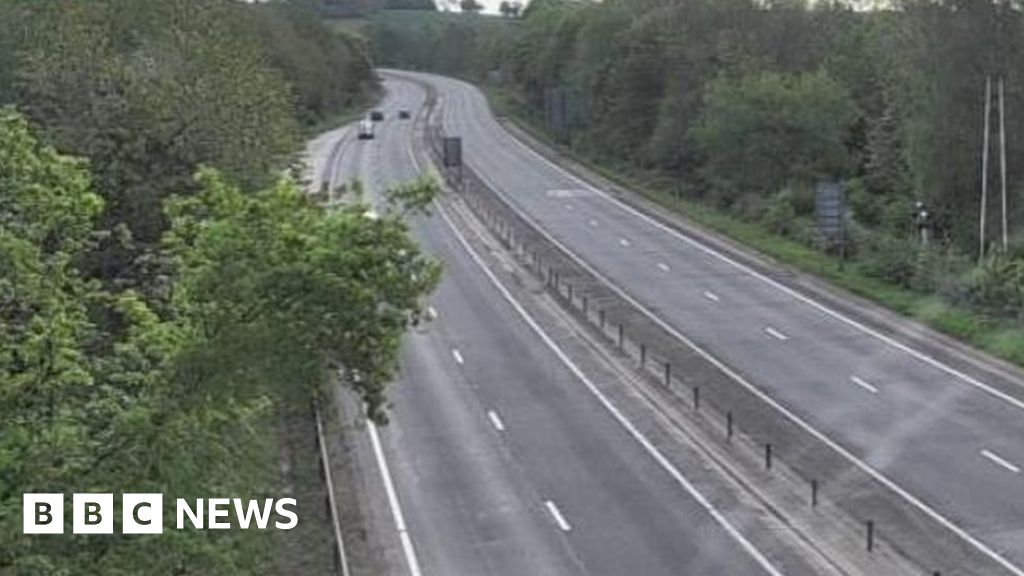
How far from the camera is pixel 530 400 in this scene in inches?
1421

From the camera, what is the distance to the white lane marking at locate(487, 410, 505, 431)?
110ft

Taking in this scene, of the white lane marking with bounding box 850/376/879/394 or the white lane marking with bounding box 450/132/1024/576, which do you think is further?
the white lane marking with bounding box 850/376/879/394

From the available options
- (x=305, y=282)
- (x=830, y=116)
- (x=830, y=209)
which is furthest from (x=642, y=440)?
(x=830, y=116)

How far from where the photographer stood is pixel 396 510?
27.7 m

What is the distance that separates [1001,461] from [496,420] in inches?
419

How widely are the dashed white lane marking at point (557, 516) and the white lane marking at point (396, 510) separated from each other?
2518 millimetres

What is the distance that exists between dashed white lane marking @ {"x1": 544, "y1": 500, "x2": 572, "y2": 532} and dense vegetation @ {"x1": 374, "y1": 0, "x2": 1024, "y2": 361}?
54.5ft

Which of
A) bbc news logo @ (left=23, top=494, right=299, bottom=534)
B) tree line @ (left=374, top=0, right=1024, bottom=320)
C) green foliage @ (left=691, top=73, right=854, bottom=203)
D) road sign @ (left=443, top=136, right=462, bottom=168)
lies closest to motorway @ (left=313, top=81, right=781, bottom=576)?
bbc news logo @ (left=23, top=494, right=299, bottom=534)

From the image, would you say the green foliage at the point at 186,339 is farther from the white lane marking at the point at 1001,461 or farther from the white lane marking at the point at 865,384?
the white lane marking at the point at 865,384

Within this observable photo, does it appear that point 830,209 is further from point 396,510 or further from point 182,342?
point 182,342

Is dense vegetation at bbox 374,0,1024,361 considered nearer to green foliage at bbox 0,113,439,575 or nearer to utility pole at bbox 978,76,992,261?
utility pole at bbox 978,76,992,261

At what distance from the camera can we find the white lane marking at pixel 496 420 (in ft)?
110

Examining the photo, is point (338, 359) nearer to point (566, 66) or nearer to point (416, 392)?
point (416, 392)

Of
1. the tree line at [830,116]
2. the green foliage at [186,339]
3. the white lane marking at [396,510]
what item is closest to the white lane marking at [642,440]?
the white lane marking at [396,510]
